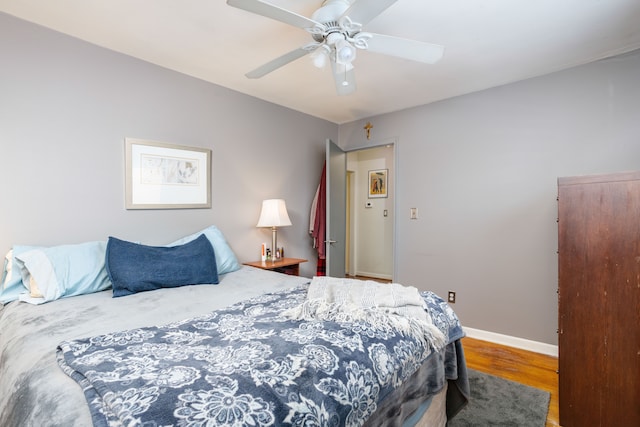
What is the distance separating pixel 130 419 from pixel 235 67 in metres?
2.57

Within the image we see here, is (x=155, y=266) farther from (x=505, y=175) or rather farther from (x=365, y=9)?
(x=505, y=175)

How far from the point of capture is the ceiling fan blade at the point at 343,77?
76.9 inches

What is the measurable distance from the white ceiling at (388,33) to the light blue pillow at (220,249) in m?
1.40

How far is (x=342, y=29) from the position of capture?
5.28 ft

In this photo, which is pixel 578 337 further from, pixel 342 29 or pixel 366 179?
pixel 366 179

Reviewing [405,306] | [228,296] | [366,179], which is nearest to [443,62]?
[405,306]

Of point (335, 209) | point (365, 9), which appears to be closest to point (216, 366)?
point (365, 9)

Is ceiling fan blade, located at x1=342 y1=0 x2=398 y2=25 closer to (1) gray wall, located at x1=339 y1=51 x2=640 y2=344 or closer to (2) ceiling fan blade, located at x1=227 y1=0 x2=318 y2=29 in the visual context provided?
(2) ceiling fan blade, located at x1=227 y1=0 x2=318 y2=29

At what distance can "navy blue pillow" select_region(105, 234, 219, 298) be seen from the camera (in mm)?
1876

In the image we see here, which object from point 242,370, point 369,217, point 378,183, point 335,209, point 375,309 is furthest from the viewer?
point 369,217

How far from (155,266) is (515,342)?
306cm

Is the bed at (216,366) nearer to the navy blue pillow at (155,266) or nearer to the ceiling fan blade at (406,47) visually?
the navy blue pillow at (155,266)

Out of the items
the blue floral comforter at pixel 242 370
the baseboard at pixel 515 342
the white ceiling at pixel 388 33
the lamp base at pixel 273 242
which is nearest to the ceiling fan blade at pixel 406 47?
the white ceiling at pixel 388 33

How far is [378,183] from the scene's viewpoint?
5.69 m
